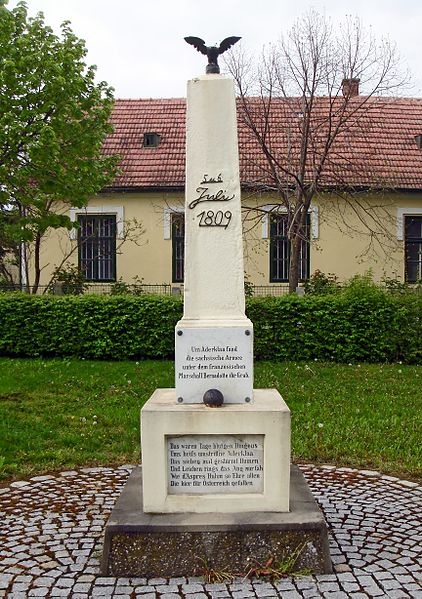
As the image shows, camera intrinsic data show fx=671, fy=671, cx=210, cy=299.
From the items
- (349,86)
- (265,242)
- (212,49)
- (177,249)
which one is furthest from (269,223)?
(212,49)

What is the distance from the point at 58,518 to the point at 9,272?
620 inches

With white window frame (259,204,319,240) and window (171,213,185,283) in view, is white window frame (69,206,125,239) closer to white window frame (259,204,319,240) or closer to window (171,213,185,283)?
window (171,213,185,283)

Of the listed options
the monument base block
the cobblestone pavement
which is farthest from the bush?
the monument base block

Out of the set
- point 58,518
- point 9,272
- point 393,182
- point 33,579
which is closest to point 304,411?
point 58,518

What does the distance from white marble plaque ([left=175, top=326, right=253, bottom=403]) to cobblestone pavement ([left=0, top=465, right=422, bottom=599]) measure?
3.94 feet

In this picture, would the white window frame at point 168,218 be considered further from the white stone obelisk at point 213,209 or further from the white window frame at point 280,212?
the white stone obelisk at point 213,209

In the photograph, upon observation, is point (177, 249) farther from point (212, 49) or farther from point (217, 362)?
point (217, 362)

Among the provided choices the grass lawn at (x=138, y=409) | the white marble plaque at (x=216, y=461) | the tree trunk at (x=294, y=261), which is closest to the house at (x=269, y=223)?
the tree trunk at (x=294, y=261)

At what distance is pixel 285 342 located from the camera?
13.3m

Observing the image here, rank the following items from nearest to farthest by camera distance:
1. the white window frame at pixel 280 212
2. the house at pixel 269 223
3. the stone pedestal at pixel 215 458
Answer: the stone pedestal at pixel 215 458, the white window frame at pixel 280 212, the house at pixel 269 223

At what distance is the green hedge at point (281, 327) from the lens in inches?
520

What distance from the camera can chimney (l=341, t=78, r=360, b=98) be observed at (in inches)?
636

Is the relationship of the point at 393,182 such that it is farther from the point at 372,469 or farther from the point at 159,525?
the point at 159,525

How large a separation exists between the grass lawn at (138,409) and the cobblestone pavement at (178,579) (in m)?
0.51
